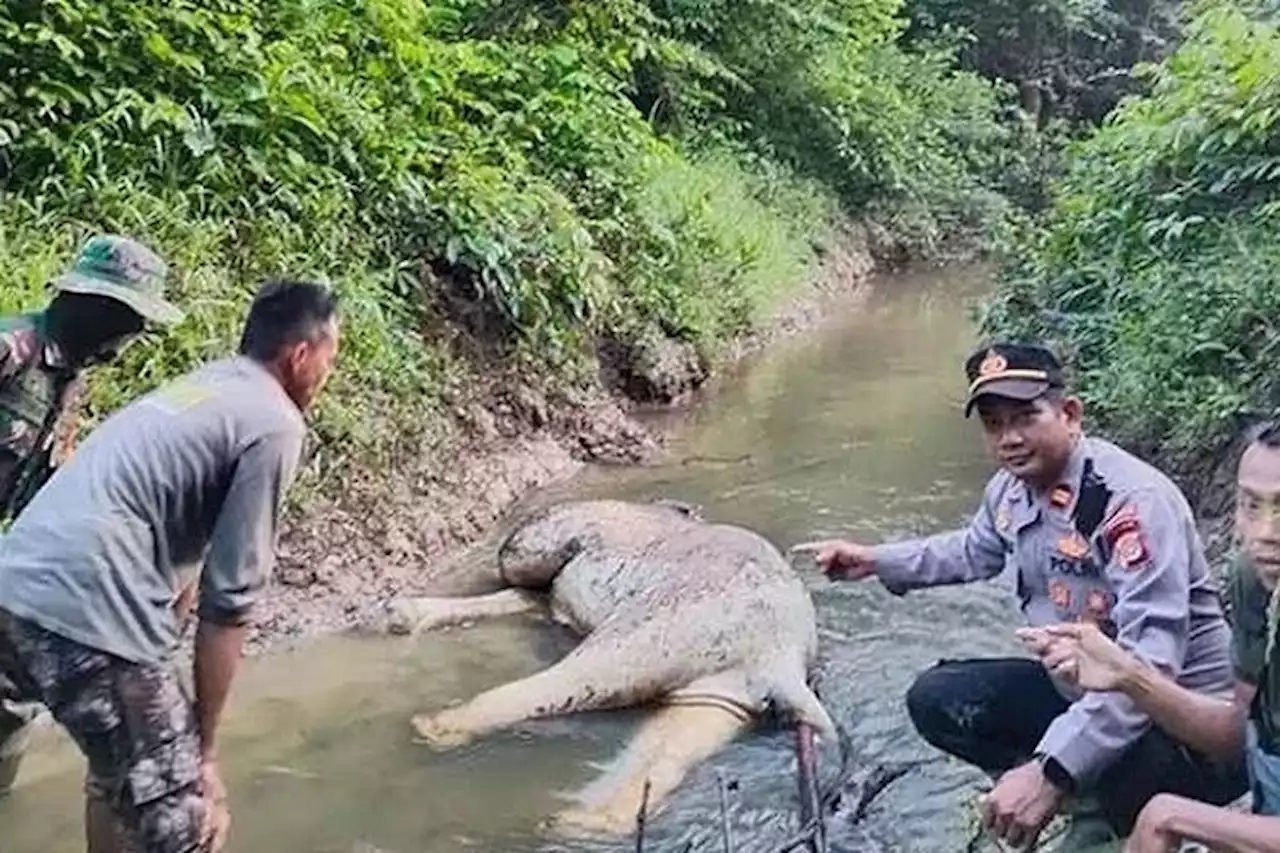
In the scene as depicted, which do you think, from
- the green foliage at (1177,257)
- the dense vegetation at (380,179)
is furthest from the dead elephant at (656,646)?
the green foliage at (1177,257)

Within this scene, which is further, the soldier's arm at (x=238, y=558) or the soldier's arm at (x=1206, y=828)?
the soldier's arm at (x=238, y=558)

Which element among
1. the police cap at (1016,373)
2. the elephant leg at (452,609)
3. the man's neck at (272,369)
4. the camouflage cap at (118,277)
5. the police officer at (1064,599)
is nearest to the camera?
the police officer at (1064,599)

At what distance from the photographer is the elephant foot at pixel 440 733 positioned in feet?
17.2

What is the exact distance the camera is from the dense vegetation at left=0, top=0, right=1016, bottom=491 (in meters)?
6.69

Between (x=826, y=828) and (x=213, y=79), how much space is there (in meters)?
4.86

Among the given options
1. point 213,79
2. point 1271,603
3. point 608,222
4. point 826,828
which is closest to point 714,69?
point 608,222

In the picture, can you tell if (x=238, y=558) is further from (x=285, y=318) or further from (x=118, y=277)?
(x=118, y=277)

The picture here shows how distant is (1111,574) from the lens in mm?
3746

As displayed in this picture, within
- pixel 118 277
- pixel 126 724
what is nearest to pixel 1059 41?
pixel 118 277

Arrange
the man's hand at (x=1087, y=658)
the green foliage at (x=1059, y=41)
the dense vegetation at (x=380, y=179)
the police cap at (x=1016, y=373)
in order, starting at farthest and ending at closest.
A: the green foliage at (x=1059, y=41), the dense vegetation at (x=380, y=179), the police cap at (x=1016, y=373), the man's hand at (x=1087, y=658)

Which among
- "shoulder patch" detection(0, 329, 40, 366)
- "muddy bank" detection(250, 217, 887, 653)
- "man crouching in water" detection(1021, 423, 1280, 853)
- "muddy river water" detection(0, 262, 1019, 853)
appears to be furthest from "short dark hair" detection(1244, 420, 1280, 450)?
"muddy bank" detection(250, 217, 887, 653)

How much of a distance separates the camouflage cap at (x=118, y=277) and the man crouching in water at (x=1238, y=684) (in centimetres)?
236

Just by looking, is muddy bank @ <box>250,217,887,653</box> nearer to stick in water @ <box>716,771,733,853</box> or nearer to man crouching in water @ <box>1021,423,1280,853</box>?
stick in water @ <box>716,771,733,853</box>

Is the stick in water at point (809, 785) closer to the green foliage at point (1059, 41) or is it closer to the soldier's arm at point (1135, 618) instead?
the soldier's arm at point (1135, 618)
